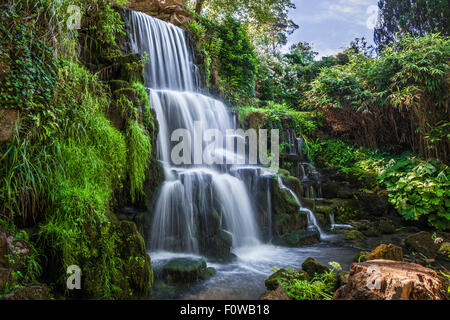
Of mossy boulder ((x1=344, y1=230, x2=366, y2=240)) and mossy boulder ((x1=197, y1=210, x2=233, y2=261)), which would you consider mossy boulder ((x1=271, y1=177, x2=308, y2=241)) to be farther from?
mossy boulder ((x1=197, y1=210, x2=233, y2=261))

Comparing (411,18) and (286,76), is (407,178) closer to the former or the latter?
(286,76)

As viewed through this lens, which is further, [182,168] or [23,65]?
→ [182,168]

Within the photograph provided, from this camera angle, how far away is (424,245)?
15.7ft

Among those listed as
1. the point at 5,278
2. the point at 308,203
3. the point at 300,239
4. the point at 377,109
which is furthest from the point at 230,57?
the point at 5,278

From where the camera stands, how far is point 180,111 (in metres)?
6.41

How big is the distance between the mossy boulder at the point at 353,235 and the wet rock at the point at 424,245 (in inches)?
41.5

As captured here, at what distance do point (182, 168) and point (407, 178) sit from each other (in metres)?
6.25

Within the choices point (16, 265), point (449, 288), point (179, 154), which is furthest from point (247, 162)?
point (16, 265)

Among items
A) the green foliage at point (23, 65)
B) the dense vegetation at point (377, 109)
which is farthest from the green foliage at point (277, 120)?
the green foliage at point (23, 65)

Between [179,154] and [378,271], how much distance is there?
4584 millimetres

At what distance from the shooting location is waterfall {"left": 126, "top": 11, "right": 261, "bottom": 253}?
169 inches

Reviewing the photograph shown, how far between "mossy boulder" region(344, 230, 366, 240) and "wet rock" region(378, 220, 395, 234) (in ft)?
2.59

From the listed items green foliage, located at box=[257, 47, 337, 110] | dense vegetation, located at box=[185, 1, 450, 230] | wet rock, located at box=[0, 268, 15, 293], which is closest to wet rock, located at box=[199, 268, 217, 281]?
wet rock, located at box=[0, 268, 15, 293]

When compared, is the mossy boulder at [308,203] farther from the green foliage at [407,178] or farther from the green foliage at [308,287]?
the green foliage at [308,287]
